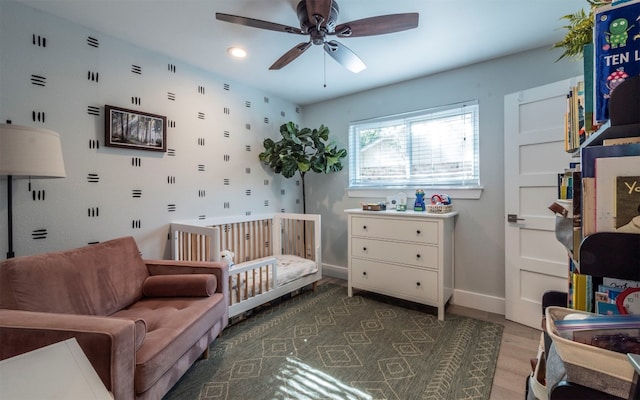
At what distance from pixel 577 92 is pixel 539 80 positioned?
5.65 ft

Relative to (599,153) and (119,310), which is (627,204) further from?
(119,310)

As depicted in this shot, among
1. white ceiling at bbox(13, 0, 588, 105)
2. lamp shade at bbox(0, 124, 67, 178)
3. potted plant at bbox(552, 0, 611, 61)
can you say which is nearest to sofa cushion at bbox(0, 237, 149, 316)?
lamp shade at bbox(0, 124, 67, 178)

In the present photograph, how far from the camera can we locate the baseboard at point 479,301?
2.63m

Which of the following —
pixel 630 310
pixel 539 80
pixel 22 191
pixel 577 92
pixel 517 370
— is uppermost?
pixel 539 80

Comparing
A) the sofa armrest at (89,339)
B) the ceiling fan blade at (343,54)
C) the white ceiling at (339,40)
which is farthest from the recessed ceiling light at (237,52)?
the sofa armrest at (89,339)

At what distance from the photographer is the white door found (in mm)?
2205

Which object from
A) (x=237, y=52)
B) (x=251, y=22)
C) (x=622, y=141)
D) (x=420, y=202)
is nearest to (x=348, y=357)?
(x=420, y=202)

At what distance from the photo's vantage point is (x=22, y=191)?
5.93 ft

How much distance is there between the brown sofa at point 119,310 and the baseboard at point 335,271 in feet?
6.40

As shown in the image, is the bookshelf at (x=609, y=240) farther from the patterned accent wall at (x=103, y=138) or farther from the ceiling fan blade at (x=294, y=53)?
the patterned accent wall at (x=103, y=138)

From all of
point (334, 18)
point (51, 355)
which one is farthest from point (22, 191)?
point (334, 18)

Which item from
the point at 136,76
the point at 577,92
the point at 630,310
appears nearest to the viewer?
the point at 630,310

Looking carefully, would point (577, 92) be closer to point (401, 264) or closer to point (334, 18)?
point (334, 18)

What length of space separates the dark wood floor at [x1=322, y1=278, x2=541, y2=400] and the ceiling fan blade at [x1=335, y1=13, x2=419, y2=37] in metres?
2.27
